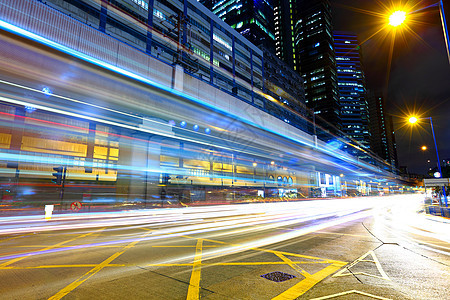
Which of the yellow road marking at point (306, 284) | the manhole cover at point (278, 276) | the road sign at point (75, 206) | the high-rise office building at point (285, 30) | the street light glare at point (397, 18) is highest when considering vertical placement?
the high-rise office building at point (285, 30)

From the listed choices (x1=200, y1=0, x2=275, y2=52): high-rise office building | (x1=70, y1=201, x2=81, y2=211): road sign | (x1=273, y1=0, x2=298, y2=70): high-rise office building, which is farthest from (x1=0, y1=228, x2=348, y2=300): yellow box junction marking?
(x1=273, y1=0, x2=298, y2=70): high-rise office building

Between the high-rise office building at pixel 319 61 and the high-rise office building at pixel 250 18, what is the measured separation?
48.4 m

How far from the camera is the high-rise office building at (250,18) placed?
103 metres

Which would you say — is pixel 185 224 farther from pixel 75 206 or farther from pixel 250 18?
pixel 250 18

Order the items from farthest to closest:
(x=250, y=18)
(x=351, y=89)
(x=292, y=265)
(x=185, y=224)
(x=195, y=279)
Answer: (x=351, y=89) → (x=250, y=18) → (x=185, y=224) → (x=292, y=265) → (x=195, y=279)

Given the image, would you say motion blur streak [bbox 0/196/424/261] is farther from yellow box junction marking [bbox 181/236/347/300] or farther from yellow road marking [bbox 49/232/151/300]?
yellow road marking [bbox 49/232/151/300]

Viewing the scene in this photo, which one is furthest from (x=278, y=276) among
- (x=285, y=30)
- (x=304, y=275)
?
(x=285, y=30)

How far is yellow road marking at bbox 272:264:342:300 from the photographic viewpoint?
3663mm

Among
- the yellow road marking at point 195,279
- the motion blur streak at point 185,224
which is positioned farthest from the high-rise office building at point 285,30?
the yellow road marking at point 195,279

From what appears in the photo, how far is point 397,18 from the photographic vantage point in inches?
345

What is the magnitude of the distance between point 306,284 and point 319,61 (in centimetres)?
16551

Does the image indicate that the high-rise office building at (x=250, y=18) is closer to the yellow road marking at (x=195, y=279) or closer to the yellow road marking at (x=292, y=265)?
the yellow road marking at (x=292, y=265)

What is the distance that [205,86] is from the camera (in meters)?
18.8

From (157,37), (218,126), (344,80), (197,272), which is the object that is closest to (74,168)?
(218,126)
